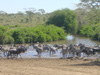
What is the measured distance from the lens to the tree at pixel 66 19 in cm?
5384

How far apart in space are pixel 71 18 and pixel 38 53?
31.3 meters

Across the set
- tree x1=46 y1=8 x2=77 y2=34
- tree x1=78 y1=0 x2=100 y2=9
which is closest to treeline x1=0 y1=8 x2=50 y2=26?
tree x1=46 y1=8 x2=77 y2=34

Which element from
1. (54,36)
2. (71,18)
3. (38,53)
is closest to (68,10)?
(71,18)

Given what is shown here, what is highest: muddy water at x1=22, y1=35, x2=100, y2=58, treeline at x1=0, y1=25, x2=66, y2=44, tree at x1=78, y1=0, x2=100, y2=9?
tree at x1=78, y1=0, x2=100, y2=9

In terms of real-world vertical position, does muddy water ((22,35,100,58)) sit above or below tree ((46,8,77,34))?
below

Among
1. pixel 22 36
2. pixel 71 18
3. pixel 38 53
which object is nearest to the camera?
pixel 38 53

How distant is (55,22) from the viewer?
185 feet

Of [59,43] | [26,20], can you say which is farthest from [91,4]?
[26,20]

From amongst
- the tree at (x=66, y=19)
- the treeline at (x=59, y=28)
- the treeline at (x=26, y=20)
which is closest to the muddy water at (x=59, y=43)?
the treeline at (x=59, y=28)

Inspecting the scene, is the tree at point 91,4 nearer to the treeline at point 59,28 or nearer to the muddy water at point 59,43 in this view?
the treeline at point 59,28

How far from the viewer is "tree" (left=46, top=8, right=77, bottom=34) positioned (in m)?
53.8

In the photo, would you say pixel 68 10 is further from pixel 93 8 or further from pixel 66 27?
pixel 93 8

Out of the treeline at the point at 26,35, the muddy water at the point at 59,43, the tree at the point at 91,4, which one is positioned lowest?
the muddy water at the point at 59,43

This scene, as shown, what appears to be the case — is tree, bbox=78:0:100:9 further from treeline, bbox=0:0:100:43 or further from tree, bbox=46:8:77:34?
tree, bbox=46:8:77:34
